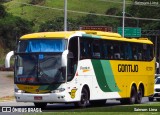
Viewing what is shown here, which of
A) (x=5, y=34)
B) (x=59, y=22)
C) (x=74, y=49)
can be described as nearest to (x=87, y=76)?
(x=74, y=49)

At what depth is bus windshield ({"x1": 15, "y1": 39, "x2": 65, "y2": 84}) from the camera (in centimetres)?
2342

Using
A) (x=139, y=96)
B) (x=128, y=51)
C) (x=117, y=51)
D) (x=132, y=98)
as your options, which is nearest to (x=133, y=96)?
(x=132, y=98)

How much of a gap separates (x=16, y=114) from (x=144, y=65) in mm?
11869

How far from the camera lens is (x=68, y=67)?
933 inches

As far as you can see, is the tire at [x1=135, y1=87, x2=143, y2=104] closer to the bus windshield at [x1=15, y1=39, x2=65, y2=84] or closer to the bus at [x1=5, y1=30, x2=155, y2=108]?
the bus at [x1=5, y1=30, x2=155, y2=108]

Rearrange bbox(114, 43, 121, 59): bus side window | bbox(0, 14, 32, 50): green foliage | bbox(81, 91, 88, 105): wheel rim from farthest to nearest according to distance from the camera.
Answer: bbox(0, 14, 32, 50): green foliage → bbox(114, 43, 121, 59): bus side window → bbox(81, 91, 88, 105): wheel rim

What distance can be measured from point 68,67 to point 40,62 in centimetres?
123

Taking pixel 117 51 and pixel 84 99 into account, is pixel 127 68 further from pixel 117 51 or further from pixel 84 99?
pixel 84 99

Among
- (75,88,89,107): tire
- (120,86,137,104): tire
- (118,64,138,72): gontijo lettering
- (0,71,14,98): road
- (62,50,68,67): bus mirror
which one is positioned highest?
(62,50,68,67): bus mirror

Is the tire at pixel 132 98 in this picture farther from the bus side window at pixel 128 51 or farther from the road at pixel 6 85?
the road at pixel 6 85

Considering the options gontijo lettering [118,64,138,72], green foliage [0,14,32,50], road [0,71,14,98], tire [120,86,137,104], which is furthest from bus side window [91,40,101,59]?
green foliage [0,14,32,50]

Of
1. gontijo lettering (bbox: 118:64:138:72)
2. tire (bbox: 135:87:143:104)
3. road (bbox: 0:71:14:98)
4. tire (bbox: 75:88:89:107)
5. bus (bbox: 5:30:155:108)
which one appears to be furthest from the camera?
road (bbox: 0:71:14:98)

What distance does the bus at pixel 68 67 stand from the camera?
2341 cm

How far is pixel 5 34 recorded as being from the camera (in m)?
89.6
